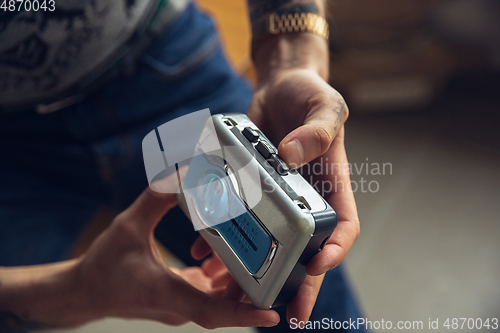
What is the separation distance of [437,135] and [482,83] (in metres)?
0.40

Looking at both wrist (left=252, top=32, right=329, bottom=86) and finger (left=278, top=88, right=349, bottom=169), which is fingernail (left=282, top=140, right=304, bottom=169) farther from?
wrist (left=252, top=32, right=329, bottom=86)

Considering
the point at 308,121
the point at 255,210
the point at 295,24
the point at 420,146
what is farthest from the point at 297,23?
the point at 420,146

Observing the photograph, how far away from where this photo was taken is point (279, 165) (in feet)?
1.10

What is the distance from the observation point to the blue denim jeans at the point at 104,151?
0.55 m

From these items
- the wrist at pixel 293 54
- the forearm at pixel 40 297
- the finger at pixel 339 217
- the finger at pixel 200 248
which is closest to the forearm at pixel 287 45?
the wrist at pixel 293 54

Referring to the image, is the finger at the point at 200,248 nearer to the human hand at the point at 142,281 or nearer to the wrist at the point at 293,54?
the human hand at the point at 142,281

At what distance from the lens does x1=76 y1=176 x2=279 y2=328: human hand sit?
389 millimetres

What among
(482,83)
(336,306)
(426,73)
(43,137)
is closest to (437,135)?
(426,73)

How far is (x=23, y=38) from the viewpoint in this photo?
47 centimetres

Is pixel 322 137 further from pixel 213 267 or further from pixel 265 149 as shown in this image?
pixel 213 267

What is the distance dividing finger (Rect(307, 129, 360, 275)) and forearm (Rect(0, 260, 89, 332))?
0.31 meters

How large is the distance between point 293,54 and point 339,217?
0.80 feet

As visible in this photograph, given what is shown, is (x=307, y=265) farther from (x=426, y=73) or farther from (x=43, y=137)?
(x=426, y=73)

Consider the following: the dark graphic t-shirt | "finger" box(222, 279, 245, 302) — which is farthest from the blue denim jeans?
"finger" box(222, 279, 245, 302)
